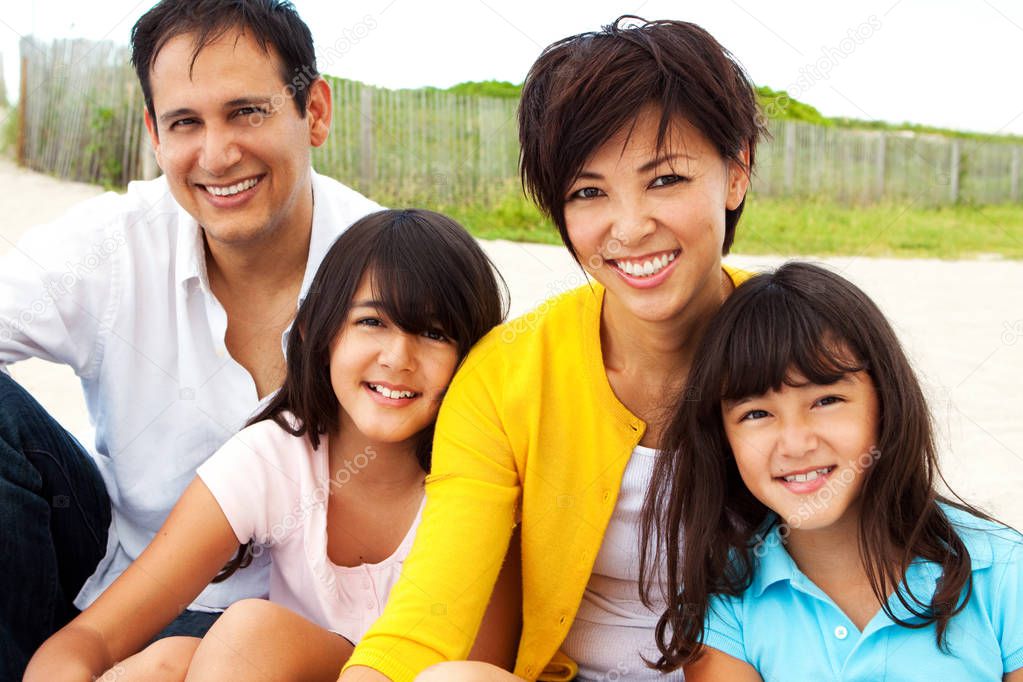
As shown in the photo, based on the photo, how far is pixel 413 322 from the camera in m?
2.35

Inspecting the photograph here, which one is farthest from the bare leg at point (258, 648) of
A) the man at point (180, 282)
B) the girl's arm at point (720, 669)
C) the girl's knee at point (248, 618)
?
the girl's arm at point (720, 669)

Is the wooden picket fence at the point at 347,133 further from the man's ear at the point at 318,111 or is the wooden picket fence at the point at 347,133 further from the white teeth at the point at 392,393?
the white teeth at the point at 392,393

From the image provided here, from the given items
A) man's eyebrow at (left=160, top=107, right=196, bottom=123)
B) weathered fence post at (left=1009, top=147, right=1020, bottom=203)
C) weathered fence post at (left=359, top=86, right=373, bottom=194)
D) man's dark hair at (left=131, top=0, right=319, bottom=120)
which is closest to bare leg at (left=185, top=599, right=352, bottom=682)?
man's eyebrow at (left=160, top=107, right=196, bottom=123)

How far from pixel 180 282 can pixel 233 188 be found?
277 mm

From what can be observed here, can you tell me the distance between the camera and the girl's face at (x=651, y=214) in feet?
6.59

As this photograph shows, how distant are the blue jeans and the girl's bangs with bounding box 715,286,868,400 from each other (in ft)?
4.91

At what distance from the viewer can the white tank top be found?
7.18ft

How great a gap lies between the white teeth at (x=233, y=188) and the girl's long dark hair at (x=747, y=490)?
4.36 feet

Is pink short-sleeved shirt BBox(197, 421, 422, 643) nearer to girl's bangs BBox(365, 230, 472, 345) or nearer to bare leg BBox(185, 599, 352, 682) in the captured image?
bare leg BBox(185, 599, 352, 682)

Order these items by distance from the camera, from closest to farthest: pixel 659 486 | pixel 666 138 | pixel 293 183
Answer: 1. pixel 666 138
2. pixel 659 486
3. pixel 293 183

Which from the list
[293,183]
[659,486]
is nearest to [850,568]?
[659,486]

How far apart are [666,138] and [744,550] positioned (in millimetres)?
794

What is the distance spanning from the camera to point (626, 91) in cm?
198

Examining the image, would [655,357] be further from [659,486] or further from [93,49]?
[93,49]
